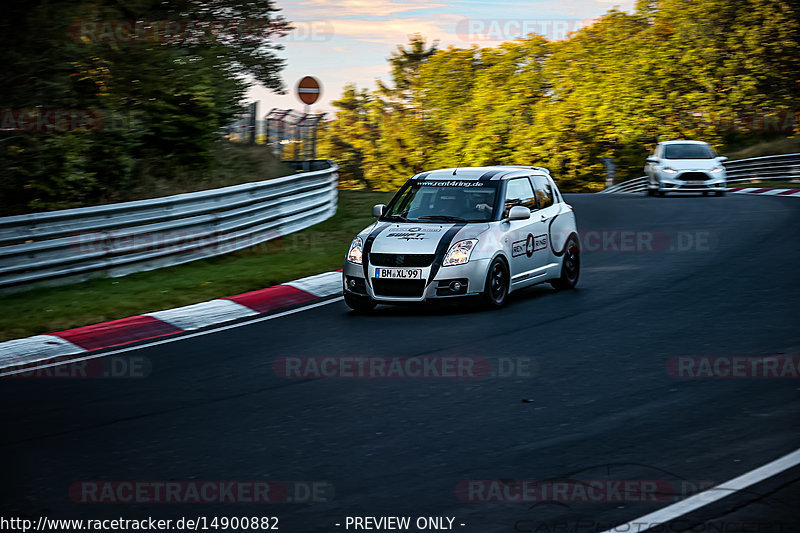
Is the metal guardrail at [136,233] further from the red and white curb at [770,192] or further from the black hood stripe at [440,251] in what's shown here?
the red and white curb at [770,192]

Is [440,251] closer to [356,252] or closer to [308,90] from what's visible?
[356,252]

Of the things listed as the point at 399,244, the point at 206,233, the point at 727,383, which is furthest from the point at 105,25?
the point at 727,383

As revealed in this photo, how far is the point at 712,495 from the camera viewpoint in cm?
503

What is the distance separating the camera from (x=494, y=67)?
84750 mm

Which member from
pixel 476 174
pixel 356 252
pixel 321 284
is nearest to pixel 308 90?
pixel 321 284

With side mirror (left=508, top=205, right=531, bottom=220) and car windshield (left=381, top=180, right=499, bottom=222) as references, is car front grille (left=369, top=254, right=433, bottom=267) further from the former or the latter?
side mirror (left=508, top=205, right=531, bottom=220)

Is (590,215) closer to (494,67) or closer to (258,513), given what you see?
(258,513)

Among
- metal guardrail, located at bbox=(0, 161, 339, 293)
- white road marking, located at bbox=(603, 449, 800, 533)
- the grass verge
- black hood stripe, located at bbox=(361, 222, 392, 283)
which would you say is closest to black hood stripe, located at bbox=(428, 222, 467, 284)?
black hood stripe, located at bbox=(361, 222, 392, 283)

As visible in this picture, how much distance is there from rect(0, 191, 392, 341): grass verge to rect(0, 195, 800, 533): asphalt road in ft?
5.49

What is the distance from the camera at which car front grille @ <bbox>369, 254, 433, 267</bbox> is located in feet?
35.7

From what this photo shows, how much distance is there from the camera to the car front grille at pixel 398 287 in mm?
10883

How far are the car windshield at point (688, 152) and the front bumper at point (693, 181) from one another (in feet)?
2.28

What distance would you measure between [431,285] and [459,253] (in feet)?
1.52

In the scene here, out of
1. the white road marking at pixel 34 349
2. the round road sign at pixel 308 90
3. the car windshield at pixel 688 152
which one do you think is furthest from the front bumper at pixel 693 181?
the white road marking at pixel 34 349
